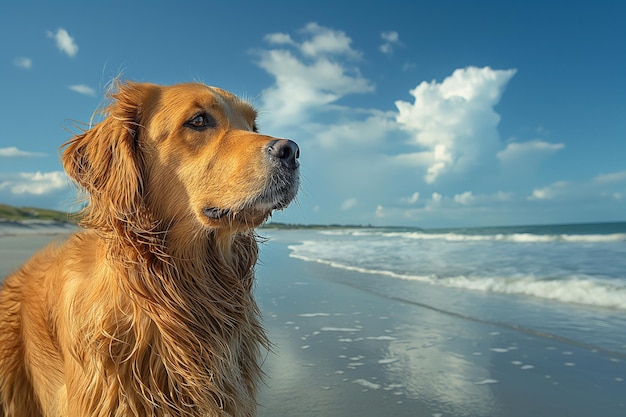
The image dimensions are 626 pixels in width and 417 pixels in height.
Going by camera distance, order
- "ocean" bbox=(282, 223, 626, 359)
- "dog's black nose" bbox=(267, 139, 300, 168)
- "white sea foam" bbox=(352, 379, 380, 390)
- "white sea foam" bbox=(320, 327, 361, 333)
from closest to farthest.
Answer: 1. "dog's black nose" bbox=(267, 139, 300, 168)
2. "white sea foam" bbox=(352, 379, 380, 390)
3. "ocean" bbox=(282, 223, 626, 359)
4. "white sea foam" bbox=(320, 327, 361, 333)

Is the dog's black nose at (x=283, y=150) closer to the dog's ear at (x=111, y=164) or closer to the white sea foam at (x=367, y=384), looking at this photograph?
the dog's ear at (x=111, y=164)

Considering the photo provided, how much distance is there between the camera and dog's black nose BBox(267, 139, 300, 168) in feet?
7.28

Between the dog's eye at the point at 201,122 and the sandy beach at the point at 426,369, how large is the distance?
113cm

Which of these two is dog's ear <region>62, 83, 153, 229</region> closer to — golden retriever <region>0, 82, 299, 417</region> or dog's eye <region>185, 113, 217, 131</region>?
golden retriever <region>0, 82, 299, 417</region>

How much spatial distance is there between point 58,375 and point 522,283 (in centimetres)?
727

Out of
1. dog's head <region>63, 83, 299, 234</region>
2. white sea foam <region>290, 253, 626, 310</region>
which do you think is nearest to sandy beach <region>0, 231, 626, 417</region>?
dog's head <region>63, 83, 299, 234</region>

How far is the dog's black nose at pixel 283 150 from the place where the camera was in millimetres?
2219

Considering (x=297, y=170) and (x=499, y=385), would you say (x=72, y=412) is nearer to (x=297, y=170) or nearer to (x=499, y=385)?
(x=297, y=170)

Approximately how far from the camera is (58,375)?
8.19 ft

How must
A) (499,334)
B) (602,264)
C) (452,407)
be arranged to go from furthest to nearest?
(602,264)
(499,334)
(452,407)

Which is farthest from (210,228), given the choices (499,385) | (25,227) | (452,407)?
(25,227)

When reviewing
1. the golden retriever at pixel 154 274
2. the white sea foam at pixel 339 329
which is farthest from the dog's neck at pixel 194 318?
the white sea foam at pixel 339 329

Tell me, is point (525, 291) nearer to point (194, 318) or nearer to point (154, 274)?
point (194, 318)

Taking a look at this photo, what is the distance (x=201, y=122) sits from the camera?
2412mm
